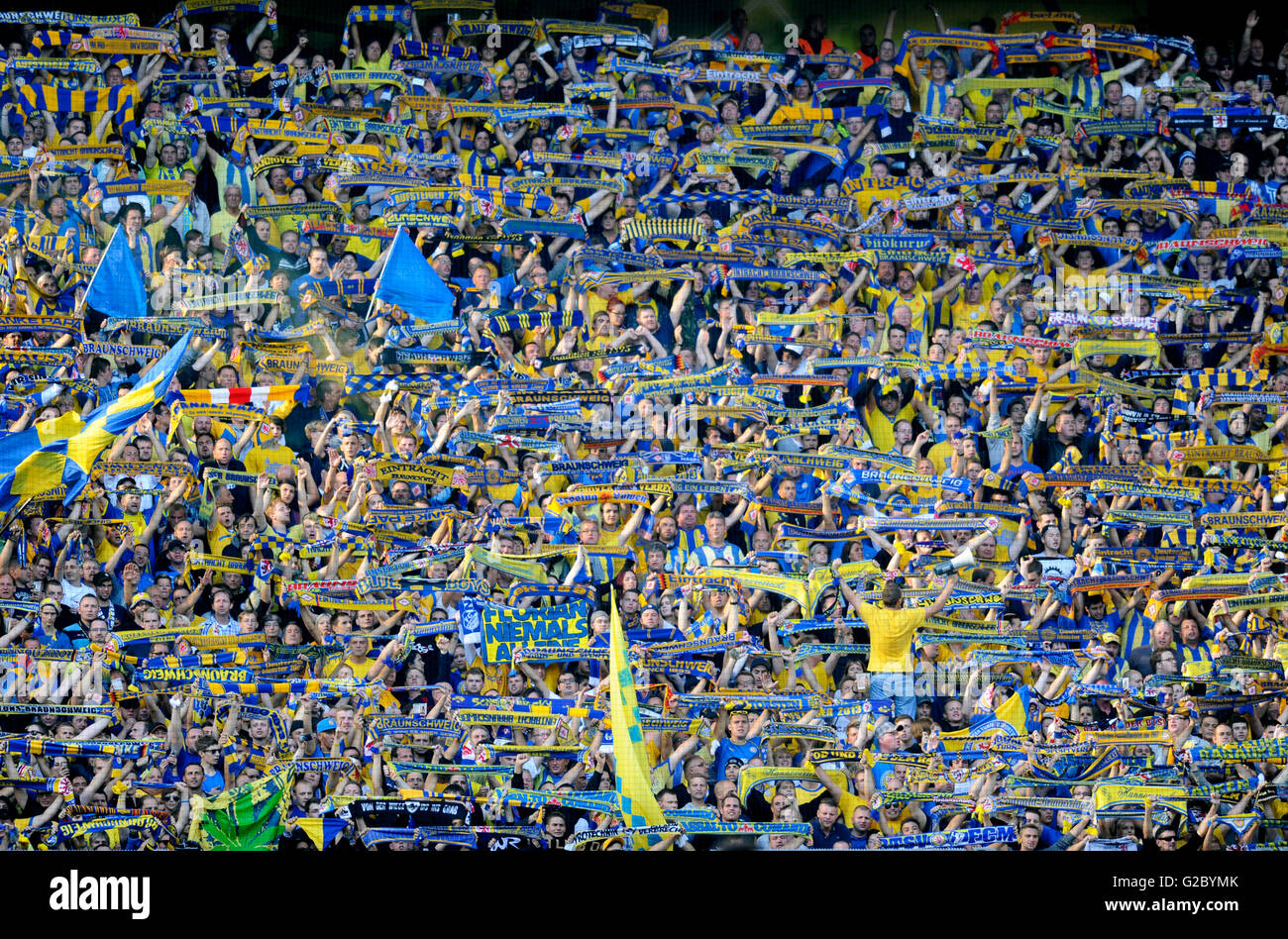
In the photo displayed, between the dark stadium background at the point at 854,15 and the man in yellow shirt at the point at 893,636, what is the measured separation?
2.82 m

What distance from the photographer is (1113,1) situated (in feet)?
26.2

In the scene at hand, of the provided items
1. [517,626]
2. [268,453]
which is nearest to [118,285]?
[268,453]

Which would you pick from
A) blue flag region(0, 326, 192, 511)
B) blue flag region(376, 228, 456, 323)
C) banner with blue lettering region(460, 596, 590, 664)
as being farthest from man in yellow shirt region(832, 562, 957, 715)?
blue flag region(0, 326, 192, 511)

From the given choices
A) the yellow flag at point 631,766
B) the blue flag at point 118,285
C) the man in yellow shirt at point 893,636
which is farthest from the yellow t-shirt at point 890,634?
the blue flag at point 118,285

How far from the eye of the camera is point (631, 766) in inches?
269

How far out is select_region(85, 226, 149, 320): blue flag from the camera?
7477 mm

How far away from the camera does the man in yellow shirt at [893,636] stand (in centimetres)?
704

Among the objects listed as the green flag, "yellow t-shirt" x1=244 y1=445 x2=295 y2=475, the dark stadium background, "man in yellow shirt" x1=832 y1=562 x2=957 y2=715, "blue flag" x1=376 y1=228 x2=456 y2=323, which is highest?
the dark stadium background

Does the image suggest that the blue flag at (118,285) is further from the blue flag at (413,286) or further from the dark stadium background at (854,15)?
the dark stadium background at (854,15)

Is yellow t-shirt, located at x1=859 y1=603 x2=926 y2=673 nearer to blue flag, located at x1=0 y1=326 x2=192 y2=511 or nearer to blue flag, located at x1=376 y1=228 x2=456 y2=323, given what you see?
blue flag, located at x1=376 y1=228 x2=456 y2=323

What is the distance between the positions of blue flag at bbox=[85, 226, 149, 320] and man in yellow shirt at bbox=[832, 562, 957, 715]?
11.7 ft
